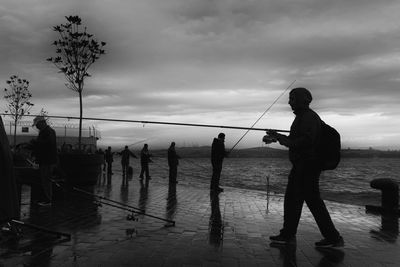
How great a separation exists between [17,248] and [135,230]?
1.58 meters

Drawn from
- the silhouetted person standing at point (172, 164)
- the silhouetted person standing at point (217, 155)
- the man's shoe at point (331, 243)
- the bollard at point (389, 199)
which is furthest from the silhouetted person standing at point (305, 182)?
the silhouetted person standing at point (172, 164)

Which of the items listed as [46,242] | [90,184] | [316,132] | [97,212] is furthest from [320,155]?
[90,184]

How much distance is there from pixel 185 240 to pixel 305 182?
1.56m

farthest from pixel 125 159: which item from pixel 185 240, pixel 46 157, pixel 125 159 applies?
pixel 185 240

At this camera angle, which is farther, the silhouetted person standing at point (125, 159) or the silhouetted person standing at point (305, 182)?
the silhouetted person standing at point (125, 159)

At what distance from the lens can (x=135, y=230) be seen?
5645 millimetres

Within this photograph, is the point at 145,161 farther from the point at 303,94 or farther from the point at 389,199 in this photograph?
the point at 303,94

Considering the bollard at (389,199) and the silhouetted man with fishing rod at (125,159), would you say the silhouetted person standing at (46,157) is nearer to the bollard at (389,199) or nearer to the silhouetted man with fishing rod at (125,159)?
the bollard at (389,199)

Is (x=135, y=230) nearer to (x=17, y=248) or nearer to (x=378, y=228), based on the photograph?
(x=17, y=248)

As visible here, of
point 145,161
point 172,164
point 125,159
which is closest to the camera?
point 172,164

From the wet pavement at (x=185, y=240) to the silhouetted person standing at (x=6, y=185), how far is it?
1111mm

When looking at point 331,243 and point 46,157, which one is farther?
point 46,157

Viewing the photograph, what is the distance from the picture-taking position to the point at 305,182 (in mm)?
5078

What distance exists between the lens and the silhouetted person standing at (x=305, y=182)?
5012 millimetres
